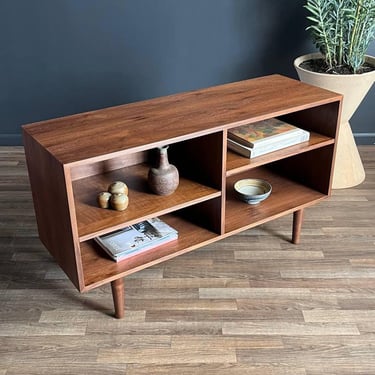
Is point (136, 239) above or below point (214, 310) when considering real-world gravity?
→ above

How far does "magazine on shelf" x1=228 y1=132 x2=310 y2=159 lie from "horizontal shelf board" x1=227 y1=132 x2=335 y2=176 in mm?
11

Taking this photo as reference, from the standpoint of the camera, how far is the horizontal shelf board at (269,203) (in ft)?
5.67

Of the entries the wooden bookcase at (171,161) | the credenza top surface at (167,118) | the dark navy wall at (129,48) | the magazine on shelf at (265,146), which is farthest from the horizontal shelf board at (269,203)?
the dark navy wall at (129,48)

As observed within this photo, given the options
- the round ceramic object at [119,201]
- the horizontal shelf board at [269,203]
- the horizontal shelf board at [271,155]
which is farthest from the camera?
the horizontal shelf board at [269,203]

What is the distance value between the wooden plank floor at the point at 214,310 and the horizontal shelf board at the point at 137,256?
7.6 inches

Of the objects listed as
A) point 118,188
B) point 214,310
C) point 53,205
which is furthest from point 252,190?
point 53,205

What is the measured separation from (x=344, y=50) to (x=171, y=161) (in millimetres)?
975

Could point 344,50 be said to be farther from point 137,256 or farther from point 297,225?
point 137,256

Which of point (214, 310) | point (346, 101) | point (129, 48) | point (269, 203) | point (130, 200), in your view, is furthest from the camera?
point (129, 48)

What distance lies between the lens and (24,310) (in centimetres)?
164

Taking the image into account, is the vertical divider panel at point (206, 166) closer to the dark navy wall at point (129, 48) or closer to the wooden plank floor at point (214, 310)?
the wooden plank floor at point (214, 310)

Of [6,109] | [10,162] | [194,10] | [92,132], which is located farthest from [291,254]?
[6,109]

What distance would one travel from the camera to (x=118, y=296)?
156cm

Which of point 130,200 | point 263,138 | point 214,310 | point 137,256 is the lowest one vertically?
point 214,310
